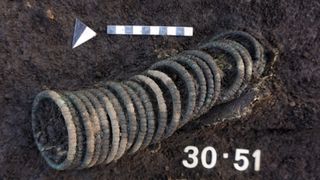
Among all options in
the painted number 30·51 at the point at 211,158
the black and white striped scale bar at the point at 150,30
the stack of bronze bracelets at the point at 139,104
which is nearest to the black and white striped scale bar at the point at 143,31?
the black and white striped scale bar at the point at 150,30

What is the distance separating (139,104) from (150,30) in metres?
0.99

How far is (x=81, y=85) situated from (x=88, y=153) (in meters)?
0.88

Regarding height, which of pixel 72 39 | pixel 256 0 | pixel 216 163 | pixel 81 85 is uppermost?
pixel 256 0

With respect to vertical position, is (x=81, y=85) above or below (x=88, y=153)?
above

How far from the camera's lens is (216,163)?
600 centimetres

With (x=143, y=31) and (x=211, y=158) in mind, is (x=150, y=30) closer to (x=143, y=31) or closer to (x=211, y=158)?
(x=143, y=31)

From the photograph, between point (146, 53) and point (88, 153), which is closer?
point (88, 153)

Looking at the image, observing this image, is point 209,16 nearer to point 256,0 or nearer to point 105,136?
point 256,0

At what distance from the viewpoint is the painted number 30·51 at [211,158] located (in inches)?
236

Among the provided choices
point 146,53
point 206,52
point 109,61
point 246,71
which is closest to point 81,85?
point 109,61

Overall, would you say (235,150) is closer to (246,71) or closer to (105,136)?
(246,71)

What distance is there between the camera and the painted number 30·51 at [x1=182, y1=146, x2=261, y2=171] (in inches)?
236

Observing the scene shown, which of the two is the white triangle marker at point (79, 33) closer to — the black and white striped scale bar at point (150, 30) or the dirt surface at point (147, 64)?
the dirt surface at point (147, 64)

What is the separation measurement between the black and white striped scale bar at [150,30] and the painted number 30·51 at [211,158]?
→ 122cm
